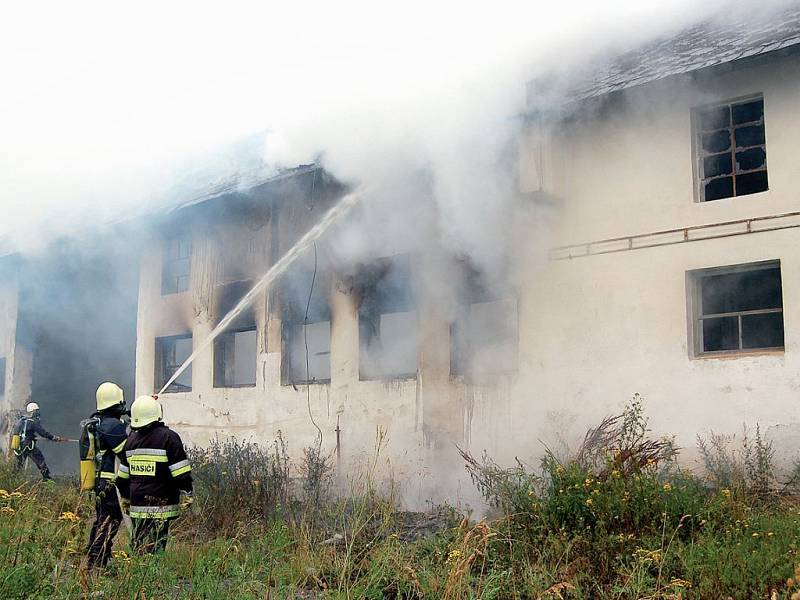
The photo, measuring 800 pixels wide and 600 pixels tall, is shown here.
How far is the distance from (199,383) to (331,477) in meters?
3.92

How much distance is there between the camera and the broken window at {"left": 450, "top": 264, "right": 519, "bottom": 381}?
10906 mm

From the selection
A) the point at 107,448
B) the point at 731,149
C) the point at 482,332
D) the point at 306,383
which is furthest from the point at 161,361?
the point at 731,149

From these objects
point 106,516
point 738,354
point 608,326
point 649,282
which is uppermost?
point 649,282

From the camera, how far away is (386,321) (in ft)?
41.8

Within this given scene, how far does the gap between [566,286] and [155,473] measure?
221 inches

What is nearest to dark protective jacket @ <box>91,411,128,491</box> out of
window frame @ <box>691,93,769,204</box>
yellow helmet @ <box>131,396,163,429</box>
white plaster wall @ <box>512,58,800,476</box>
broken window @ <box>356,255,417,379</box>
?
yellow helmet @ <box>131,396,163,429</box>

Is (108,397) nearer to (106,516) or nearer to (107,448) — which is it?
(107,448)

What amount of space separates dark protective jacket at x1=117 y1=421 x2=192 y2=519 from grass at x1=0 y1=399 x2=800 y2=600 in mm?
379

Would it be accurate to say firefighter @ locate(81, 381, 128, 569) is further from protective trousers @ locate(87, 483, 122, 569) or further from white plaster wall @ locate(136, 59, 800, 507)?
white plaster wall @ locate(136, 59, 800, 507)

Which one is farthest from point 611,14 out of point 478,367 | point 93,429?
point 93,429

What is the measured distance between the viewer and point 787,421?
853 cm

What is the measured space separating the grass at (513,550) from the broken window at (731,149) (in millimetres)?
2913

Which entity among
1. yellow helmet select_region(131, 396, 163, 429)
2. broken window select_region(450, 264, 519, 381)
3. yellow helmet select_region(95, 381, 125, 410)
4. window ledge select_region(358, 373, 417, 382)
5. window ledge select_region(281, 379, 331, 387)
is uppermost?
broken window select_region(450, 264, 519, 381)

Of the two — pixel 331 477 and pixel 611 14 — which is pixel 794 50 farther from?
pixel 331 477
